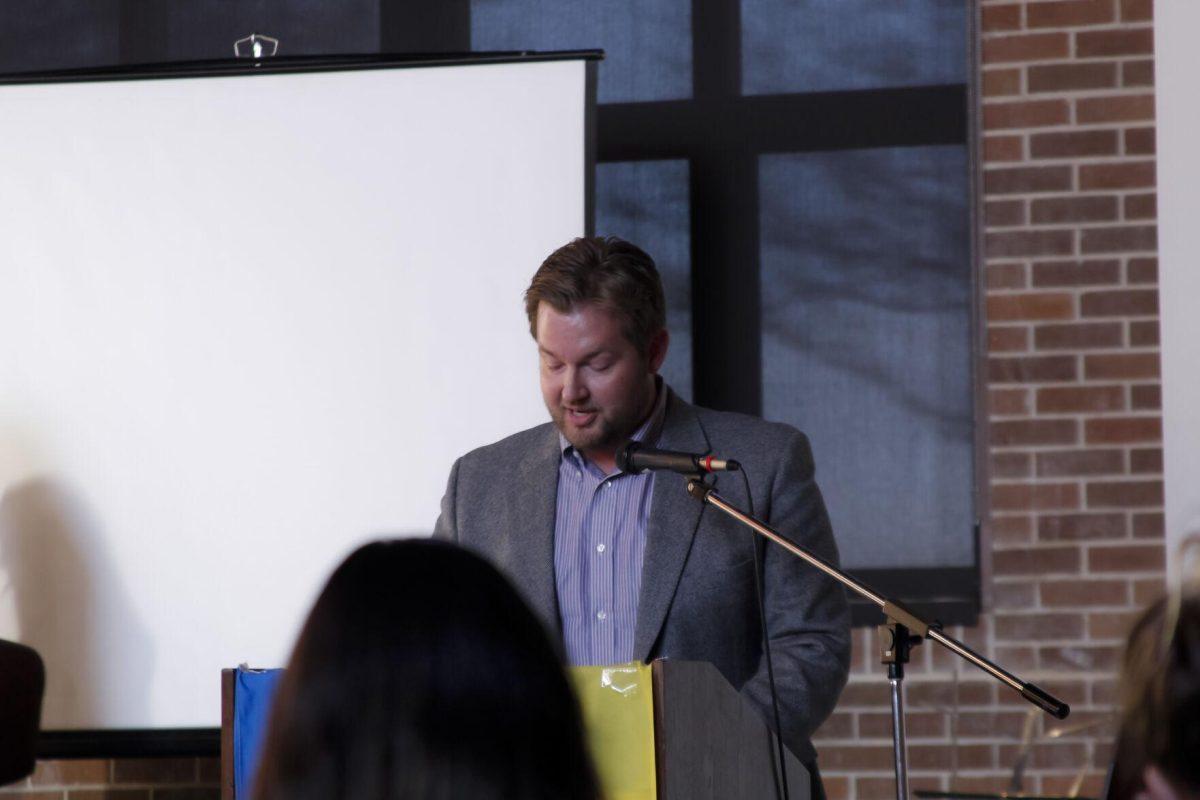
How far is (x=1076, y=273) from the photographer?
387 cm

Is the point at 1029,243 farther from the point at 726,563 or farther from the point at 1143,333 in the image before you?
the point at 726,563

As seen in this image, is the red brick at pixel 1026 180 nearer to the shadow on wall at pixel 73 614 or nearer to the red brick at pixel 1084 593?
the red brick at pixel 1084 593

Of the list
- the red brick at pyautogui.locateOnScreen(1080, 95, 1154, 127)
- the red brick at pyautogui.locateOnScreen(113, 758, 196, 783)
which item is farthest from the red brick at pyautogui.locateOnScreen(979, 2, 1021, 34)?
the red brick at pyautogui.locateOnScreen(113, 758, 196, 783)

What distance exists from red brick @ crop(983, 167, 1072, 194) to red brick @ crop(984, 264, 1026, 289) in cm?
19

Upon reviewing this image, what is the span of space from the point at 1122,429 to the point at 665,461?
1.92 meters

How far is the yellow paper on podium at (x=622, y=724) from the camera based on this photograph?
187 centimetres

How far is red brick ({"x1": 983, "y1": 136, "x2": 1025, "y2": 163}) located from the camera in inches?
153

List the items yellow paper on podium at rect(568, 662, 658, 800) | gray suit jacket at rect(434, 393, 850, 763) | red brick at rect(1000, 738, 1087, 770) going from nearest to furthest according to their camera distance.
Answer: yellow paper on podium at rect(568, 662, 658, 800) → gray suit jacket at rect(434, 393, 850, 763) → red brick at rect(1000, 738, 1087, 770)

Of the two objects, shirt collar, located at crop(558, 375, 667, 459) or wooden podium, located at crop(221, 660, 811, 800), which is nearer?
wooden podium, located at crop(221, 660, 811, 800)

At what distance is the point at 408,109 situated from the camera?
3557 mm

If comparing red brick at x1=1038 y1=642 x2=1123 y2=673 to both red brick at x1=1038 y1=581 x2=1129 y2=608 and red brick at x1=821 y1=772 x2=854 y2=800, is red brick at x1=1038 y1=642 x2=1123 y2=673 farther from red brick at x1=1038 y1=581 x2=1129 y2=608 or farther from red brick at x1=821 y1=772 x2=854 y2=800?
red brick at x1=821 y1=772 x2=854 y2=800

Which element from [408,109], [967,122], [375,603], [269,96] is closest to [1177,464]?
[967,122]

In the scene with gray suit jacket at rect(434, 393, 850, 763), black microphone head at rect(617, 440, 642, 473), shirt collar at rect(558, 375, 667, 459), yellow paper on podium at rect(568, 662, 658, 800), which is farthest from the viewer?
shirt collar at rect(558, 375, 667, 459)

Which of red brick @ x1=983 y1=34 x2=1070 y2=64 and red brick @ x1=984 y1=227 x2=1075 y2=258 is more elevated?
red brick @ x1=983 y1=34 x2=1070 y2=64
